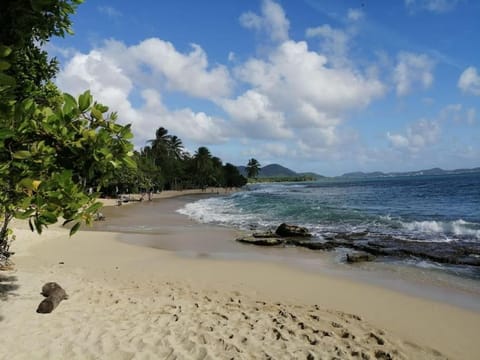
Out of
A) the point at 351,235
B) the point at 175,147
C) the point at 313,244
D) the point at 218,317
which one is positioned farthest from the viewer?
the point at 175,147

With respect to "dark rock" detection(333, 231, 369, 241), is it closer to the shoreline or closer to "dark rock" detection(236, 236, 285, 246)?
"dark rock" detection(236, 236, 285, 246)

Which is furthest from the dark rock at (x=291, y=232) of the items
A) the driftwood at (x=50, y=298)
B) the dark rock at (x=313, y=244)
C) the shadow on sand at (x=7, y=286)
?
the shadow on sand at (x=7, y=286)

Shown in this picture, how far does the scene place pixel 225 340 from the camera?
5.05 metres

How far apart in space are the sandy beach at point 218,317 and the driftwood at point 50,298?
0.12 meters

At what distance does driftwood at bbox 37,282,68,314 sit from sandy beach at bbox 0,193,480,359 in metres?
0.12

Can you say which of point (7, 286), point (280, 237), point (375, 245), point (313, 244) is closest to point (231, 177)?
point (280, 237)

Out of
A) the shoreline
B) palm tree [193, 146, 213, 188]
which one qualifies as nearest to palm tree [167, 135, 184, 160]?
palm tree [193, 146, 213, 188]

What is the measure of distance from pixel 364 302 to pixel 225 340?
400cm

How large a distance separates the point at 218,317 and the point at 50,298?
315 centimetres

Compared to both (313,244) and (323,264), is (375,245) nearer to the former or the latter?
(313,244)

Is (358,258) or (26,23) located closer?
(26,23)

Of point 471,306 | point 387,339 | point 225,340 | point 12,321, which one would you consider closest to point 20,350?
point 12,321

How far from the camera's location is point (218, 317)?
6.03 m

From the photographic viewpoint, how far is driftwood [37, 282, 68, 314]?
592cm
